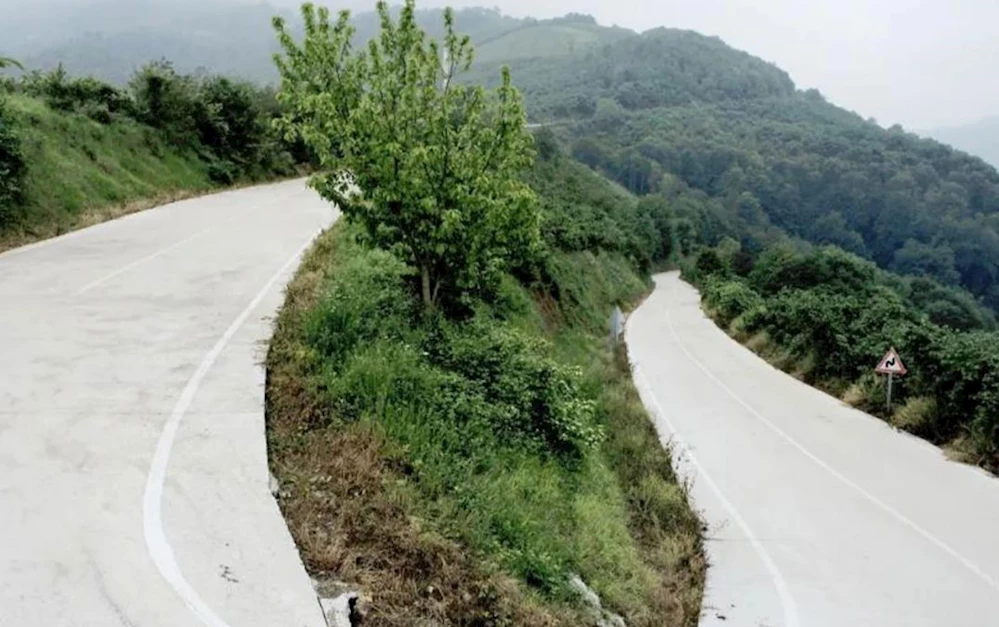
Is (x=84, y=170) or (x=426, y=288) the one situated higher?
(x=84, y=170)

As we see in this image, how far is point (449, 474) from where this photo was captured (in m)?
7.55

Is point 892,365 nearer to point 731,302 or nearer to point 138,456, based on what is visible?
point 138,456

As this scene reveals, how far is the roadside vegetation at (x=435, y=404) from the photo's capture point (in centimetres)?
627

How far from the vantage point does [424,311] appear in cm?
1217

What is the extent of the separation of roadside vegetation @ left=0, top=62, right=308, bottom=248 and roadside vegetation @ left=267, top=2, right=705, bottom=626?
273 inches

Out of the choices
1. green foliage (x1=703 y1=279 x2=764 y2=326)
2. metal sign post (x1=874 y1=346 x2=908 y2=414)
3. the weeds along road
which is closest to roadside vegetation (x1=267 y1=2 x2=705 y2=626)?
the weeds along road

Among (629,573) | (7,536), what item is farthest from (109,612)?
(629,573)

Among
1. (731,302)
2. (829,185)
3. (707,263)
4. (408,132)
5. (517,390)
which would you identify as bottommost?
(707,263)

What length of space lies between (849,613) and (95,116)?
80.5ft

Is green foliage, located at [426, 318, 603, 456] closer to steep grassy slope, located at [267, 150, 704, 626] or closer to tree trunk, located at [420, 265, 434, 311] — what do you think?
steep grassy slope, located at [267, 150, 704, 626]

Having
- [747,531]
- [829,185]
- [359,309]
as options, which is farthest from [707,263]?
[829,185]

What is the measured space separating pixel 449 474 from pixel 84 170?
57.4 feet

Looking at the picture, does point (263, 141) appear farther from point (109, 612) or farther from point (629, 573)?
point (109, 612)

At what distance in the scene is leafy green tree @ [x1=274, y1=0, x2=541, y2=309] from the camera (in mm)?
10727
